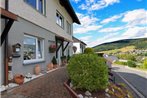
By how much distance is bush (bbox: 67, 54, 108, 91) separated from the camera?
25.1 feet

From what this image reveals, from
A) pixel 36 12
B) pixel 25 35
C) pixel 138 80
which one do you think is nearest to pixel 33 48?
pixel 25 35

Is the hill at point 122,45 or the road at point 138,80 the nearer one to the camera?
the road at point 138,80

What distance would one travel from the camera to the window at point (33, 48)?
37.4 feet

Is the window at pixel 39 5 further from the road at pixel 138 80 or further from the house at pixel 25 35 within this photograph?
the road at pixel 138 80

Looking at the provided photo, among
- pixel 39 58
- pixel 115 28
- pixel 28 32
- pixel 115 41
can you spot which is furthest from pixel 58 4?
pixel 115 41

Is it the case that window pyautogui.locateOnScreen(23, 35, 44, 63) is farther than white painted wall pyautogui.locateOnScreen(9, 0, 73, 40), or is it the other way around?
window pyautogui.locateOnScreen(23, 35, 44, 63)

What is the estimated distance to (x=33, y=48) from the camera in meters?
12.8

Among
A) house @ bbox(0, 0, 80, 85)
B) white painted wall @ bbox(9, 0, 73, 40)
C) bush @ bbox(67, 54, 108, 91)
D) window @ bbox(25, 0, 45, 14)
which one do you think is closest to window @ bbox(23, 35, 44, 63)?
house @ bbox(0, 0, 80, 85)

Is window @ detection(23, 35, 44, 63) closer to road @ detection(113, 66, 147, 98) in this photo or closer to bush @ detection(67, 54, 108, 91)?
bush @ detection(67, 54, 108, 91)

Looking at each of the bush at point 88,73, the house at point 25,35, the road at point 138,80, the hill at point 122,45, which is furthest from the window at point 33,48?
the hill at point 122,45

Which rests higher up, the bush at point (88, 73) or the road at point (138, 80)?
the bush at point (88, 73)

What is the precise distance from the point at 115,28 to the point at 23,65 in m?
34.7

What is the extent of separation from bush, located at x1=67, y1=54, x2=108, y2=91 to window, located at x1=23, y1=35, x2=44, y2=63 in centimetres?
407

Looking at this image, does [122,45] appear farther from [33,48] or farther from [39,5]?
[33,48]
